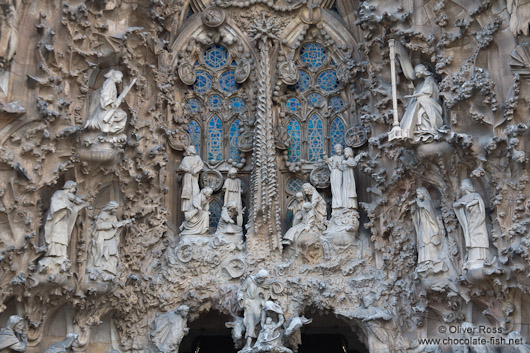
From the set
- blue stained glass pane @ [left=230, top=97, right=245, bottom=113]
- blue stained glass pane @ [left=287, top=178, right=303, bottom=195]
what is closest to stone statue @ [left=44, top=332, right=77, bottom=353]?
blue stained glass pane @ [left=287, top=178, right=303, bottom=195]

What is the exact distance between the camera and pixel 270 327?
12.1 metres

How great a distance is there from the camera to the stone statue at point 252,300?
482 inches

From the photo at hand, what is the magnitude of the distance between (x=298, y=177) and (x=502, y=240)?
335 cm

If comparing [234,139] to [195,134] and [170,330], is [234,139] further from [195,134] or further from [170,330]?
[170,330]

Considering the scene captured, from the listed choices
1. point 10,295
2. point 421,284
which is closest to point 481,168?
Result: point 421,284

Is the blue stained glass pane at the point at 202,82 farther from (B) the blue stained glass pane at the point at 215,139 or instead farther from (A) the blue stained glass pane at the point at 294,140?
(A) the blue stained glass pane at the point at 294,140

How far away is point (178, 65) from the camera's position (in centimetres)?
1398

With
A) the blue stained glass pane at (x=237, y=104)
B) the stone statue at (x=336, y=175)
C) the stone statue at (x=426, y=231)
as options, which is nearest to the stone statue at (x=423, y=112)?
the stone statue at (x=426, y=231)

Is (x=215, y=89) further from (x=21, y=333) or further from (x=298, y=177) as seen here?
(x=21, y=333)

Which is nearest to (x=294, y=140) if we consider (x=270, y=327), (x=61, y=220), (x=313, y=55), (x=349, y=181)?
(x=349, y=181)

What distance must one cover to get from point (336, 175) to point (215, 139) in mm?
1995

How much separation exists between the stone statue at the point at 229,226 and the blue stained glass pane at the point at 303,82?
2221mm

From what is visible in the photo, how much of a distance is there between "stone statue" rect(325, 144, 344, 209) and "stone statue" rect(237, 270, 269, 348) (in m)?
1.47

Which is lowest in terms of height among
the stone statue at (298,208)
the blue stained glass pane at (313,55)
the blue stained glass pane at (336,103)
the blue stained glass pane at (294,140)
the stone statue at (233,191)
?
the stone statue at (298,208)
